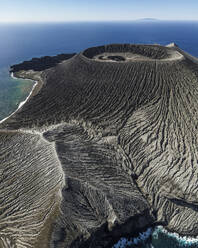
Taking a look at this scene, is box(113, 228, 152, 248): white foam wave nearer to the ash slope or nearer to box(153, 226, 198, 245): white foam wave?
the ash slope

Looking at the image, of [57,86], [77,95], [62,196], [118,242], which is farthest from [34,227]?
[57,86]

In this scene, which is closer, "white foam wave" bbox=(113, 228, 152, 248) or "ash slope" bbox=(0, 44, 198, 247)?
"ash slope" bbox=(0, 44, 198, 247)

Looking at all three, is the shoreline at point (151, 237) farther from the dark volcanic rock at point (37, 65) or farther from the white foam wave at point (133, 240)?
the dark volcanic rock at point (37, 65)

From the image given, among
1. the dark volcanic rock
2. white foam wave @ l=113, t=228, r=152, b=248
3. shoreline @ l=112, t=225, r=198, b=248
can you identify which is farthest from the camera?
the dark volcanic rock

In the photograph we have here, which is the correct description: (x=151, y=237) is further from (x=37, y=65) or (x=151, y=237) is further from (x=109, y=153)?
(x=37, y=65)

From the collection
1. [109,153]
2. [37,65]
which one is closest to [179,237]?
[109,153]

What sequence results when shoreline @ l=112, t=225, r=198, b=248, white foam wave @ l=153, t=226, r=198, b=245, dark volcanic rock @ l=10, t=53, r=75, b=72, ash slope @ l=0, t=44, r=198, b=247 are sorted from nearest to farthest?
ash slope @ l=0, t=44, r=198, b=247
shoreline @ l=112, t=225, r=198, b=248
white foam wave @ l=153, t=226, r=198, b=245
dark volcanic rock @ l=10, t=53, r=75, b=72

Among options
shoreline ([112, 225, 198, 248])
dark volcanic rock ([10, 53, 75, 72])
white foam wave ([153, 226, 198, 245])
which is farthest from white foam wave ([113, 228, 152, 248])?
dark volcanic rock ([10, 53, 75, 72])

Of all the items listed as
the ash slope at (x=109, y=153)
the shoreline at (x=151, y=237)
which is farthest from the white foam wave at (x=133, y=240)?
the ash slope at (x=109, y=153)
